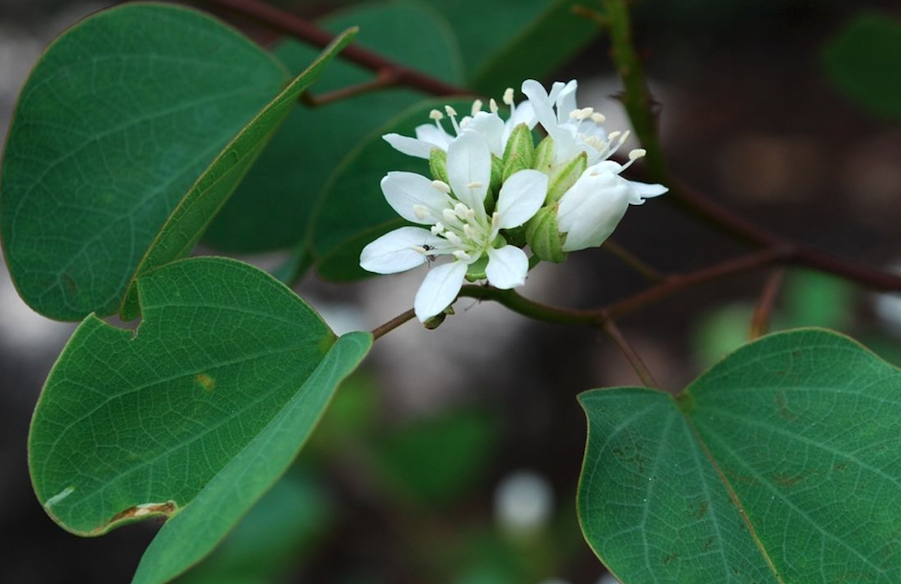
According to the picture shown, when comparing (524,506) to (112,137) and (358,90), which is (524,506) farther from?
(112,137)

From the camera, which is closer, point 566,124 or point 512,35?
point 566,124

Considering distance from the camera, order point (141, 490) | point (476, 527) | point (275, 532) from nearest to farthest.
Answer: point (141, 490) < point (275, 532) < point (476, 527)

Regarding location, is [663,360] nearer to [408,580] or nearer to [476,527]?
[476,527]

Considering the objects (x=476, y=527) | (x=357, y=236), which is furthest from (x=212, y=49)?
(x=476, y=527)

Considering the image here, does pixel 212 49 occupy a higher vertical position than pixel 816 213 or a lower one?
higher

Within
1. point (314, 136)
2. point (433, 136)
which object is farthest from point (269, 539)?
point (433, 136)

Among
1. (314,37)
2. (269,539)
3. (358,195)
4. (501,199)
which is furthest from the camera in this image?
(269,539)
